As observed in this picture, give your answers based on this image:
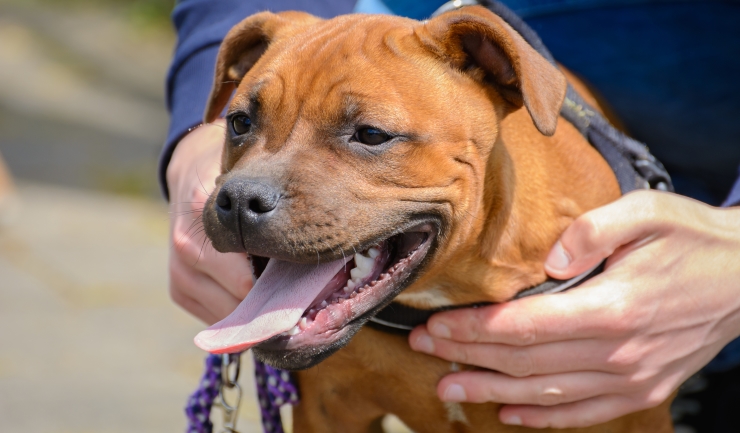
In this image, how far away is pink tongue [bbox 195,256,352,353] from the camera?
96.0 inches

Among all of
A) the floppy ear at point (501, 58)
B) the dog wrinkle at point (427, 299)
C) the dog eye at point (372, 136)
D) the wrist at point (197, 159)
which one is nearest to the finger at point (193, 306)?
the wrist at point (197, 159)

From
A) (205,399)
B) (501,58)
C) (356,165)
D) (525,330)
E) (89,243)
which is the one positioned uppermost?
(501,58)

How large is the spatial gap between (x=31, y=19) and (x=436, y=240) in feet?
45.8

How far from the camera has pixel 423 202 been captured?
2.53 m

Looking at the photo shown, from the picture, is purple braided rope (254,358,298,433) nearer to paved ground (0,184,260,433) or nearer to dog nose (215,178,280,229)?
dog nose (215,178,280,229)

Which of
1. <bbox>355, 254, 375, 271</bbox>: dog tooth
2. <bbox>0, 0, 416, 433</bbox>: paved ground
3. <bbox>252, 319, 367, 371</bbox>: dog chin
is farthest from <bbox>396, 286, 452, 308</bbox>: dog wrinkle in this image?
<bbox>0, 0, 416, 433</bbox>: paved ground

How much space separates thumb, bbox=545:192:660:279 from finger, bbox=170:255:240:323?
113 centimetres

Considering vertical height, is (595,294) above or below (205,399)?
above

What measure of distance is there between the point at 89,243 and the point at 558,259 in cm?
524

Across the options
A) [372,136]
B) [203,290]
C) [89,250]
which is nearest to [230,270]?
[203,290]

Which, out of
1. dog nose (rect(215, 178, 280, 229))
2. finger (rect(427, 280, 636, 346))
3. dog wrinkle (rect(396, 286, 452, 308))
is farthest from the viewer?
dog wrinkle (rect(396, 286, 452, 308))

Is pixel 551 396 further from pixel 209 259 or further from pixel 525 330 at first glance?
pixel 209 259

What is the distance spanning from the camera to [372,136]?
251cm

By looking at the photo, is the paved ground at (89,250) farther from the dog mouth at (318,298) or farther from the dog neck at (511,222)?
the dog mouth at (318,298)
